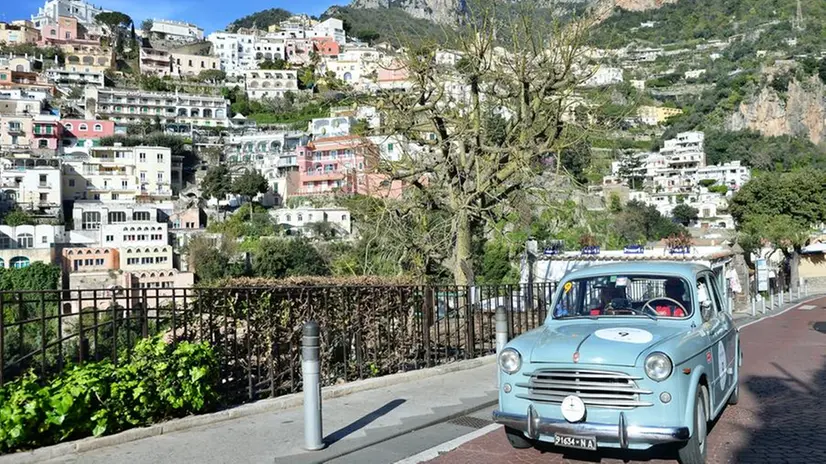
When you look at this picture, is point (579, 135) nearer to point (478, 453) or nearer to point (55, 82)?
point (478, 453)

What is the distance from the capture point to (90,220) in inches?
2980

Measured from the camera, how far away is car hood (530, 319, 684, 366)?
16.9 feet

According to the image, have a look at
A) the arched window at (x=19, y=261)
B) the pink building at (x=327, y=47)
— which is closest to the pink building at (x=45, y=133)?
the arched window at (x=19, y=261)

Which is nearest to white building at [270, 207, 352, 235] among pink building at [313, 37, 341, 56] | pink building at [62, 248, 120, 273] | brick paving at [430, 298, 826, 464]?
pink building at [62, 248, 120, 273]

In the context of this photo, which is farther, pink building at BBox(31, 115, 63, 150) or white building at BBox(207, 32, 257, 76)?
white building at BBox(207, 32, 257, 76)

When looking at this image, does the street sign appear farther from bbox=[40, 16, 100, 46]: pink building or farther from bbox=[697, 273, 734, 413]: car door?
bbox=[40, 16, 100, 46]: pink building

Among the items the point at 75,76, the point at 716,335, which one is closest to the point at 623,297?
the point at 716,335

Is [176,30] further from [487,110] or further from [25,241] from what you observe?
[487,110]

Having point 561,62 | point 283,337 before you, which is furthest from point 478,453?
point 561,62

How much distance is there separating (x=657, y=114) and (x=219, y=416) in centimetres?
16399

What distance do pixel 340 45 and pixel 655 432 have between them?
17044 centimetres

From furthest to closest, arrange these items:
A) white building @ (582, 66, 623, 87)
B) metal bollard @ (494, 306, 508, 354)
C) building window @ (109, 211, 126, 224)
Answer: building window @ (109, 211, 126, 224) < white building @ (582, 66, 623, 87) < metal bollard @ (494, 306, 508, 354)

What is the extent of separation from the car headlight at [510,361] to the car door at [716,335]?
1.85m

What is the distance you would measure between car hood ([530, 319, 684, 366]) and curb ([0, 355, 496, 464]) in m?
3.24
